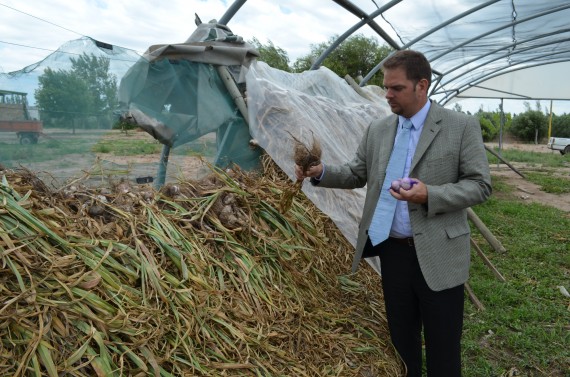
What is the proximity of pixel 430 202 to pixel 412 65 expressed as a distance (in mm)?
600

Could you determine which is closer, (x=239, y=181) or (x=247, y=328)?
(x=247, y=328)

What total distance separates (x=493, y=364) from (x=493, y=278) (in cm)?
176

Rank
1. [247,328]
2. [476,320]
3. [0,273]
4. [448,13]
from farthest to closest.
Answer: [448,13] < [476,320] < [247,328] < [0,273]

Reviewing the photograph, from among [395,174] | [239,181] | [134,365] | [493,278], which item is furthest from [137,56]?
[493,278]

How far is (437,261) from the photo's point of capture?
2275 millimetres

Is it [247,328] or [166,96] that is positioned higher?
[166,96]

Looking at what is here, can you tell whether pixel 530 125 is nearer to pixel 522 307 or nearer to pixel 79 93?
pixel 522 307

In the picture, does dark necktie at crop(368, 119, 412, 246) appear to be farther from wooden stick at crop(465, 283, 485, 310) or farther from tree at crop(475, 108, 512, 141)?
tree at crop(475, 108, 512, 141)

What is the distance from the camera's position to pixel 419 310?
2.58 meters

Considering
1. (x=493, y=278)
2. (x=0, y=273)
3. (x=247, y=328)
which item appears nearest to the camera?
(x=0, y=273)

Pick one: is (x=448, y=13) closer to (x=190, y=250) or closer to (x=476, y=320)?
(x=476, y=320)

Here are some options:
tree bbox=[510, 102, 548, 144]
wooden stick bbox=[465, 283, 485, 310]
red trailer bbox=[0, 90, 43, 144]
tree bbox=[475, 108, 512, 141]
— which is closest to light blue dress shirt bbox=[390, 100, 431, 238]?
red trailer bbox=[0, 90, 43, 144]

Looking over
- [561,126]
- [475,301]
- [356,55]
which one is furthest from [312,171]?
[561,126]

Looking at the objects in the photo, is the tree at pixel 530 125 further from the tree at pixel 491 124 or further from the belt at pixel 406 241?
the belt at pixel 406 241
